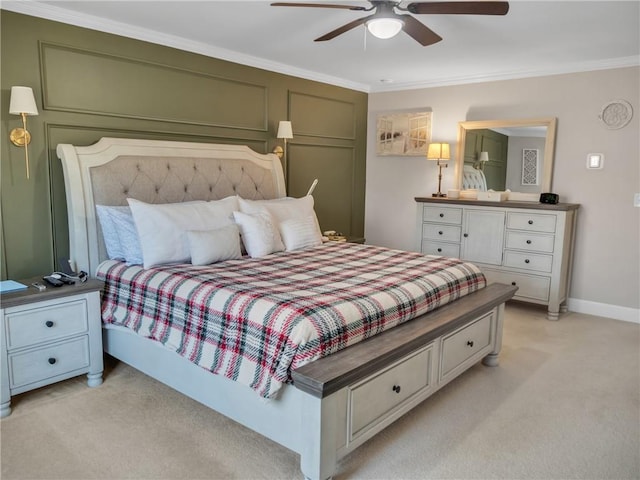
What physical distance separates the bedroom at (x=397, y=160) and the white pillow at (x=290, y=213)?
A: 874 millimetres

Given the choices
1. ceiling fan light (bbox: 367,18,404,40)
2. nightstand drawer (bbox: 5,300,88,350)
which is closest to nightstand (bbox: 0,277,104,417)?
nightstand drawer (bbox: 5,300,88,350)

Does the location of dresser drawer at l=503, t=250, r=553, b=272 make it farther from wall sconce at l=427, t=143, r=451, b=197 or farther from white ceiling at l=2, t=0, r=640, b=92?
white ceiling at l=2, t=0, r=640, b=92

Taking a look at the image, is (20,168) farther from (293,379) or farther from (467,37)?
(467,37)

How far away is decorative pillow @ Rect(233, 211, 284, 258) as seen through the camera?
3418 millimetres

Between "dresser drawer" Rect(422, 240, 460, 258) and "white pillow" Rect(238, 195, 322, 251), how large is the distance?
1551 mm

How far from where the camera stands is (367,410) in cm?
217

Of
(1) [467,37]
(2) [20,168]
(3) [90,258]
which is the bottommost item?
(3) [90,258]

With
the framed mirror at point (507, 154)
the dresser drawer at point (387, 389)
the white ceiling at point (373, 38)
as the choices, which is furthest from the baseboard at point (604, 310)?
the dresser drawer at point (387, 389)

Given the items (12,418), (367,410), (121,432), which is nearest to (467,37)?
(367,410)

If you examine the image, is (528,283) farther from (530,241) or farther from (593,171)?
(593,171)

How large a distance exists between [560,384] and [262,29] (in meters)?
3.14

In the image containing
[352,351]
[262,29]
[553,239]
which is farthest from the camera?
[553,239]

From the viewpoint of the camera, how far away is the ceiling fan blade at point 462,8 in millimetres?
2354

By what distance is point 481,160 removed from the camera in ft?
16.3
